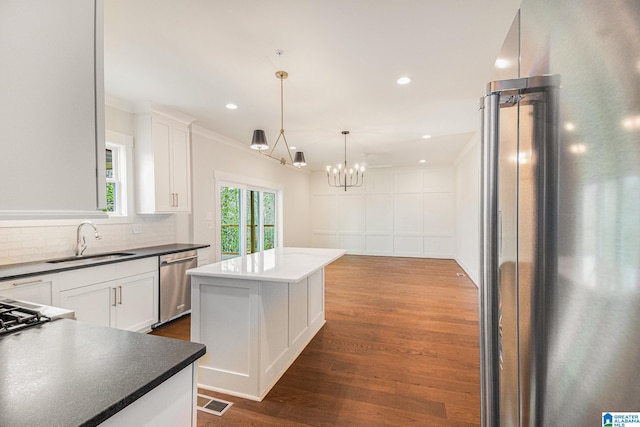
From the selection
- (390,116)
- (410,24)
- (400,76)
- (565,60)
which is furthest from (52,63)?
(390,116)

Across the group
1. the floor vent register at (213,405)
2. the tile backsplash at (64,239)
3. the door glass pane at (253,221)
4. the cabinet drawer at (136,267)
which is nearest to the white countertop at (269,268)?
the floor vent register at (213,405)

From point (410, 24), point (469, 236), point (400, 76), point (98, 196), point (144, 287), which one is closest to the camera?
point (98, 196)

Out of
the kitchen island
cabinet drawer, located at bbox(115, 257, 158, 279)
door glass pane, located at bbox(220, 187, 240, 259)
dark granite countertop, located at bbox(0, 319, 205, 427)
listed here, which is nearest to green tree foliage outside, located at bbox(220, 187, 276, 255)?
door glass pane, located at bbox(220, 187, 240, 259)

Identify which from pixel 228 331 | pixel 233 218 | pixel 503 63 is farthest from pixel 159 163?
pixel 503 63

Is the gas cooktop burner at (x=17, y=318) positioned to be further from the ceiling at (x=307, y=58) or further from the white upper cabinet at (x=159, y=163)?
the white upper cabinet at (x=159, y=163)

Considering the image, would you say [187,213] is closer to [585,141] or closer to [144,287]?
[144,287]

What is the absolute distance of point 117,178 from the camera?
11.6 ft

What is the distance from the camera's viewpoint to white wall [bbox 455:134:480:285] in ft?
16.9

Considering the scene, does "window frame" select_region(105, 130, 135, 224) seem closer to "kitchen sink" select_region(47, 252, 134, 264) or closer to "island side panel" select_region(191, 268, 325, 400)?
"kitchen sink" select_region(47, 252, 134, 264)

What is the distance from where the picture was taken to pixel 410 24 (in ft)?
6.66

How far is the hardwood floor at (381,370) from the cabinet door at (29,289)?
122 centimetres

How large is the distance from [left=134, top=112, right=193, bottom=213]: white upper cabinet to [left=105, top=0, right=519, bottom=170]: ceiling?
0.82 ft

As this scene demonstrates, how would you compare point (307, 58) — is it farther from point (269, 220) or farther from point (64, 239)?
point (269, 220)

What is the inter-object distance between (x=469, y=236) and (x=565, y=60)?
5.83 meters
